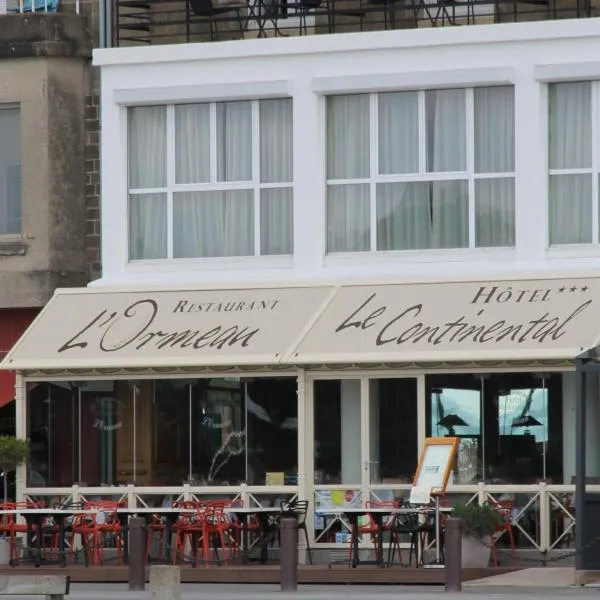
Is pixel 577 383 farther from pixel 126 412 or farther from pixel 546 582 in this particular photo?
pixel 126 412

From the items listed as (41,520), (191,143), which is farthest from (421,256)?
(41,520)

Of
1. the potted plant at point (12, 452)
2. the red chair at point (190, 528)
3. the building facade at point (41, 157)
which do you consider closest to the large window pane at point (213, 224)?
the building facade at point (41, 157)

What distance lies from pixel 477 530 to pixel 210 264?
6.09m

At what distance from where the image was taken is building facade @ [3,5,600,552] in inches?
1190

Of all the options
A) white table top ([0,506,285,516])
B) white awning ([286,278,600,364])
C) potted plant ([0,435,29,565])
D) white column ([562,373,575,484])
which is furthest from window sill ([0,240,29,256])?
white column ([562,373,575,484])

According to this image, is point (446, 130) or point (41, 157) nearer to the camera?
point (446, 130)

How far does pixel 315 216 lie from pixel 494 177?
2367mm

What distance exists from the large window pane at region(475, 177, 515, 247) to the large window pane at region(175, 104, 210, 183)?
3.72 m

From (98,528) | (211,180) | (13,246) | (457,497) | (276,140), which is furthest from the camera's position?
(13,246)

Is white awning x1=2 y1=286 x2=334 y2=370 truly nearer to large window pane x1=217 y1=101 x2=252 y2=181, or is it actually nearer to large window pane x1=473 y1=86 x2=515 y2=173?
large window pane x1=217 y1=101 x2=252 y2=181

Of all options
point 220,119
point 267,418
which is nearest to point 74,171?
point 220,119

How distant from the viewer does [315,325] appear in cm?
3080

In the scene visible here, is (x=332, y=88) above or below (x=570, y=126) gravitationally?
above

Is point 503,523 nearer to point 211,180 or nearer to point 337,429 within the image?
point 337,429
